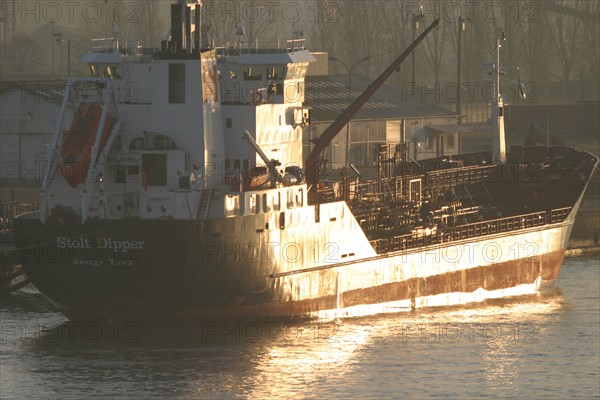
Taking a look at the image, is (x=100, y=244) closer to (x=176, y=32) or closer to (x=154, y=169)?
(x=154, y=169)

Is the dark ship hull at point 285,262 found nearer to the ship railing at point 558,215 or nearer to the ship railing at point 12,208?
→ the ship railing at point 558,215

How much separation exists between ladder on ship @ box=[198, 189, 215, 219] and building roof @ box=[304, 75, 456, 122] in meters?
44.0

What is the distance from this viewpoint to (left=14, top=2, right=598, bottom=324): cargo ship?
60.5m

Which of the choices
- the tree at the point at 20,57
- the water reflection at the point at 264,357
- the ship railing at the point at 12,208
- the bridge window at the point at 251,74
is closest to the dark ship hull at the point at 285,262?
the water reflection at the point at 264,357

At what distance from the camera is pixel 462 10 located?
6821 inches

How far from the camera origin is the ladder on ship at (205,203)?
61.2 metres

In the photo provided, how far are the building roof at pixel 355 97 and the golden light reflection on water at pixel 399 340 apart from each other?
118ft

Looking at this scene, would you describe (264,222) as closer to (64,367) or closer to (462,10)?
(64,367)

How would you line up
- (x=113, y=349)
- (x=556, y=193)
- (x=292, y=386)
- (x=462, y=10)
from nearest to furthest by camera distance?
(x=292, y=386) → (x=113, y=349) → (x=556, y=193) → (x=462, y=10)

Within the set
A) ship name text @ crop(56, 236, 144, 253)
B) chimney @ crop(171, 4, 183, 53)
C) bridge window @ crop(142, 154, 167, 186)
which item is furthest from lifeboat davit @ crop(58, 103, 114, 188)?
chimney @ crop(171, 4, 183, 53)

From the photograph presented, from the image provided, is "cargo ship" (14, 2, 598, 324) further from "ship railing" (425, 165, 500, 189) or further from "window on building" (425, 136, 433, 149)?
"window on building" (425, 136, 433, 149)

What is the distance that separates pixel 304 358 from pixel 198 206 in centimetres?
670

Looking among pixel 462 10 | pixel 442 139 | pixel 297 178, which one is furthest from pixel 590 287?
pixel 462 10

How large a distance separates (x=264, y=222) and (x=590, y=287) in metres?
21.1
